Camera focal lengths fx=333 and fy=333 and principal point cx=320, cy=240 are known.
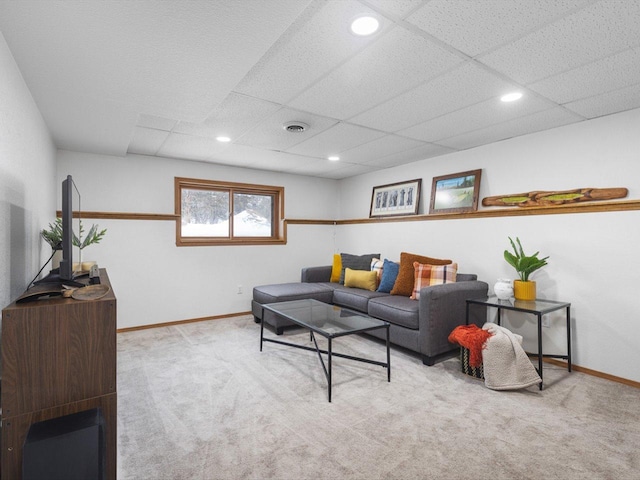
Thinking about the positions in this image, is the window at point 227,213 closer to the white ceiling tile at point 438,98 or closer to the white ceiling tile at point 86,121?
the white ceiling tile at point 86,121

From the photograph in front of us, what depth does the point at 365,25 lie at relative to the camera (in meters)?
1.61

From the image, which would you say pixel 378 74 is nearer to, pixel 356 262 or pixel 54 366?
pixel 54 366

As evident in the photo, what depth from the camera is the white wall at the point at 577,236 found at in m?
2.62

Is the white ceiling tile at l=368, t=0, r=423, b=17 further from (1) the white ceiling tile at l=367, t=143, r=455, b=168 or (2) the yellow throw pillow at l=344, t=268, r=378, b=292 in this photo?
(2) the yellow throw pillow at l=344, t=268, r=378, b=292

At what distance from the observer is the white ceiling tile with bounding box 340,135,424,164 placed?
350 centimetres

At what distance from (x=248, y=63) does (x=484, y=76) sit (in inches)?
58.2

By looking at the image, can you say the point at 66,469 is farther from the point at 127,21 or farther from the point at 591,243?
the point at 591,243

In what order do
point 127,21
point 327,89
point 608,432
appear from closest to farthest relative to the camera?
1. point 127,21
2. point 608,432
3. point 327,89

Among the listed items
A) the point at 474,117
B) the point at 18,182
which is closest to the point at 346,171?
the point at 474,117

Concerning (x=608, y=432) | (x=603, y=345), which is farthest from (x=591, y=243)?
(x=608, y=432)

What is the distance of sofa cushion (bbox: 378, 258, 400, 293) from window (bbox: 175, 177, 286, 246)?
1.75 meters

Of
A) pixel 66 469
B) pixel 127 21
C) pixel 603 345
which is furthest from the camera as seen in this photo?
pixel 603 345

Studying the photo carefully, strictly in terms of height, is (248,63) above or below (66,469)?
above

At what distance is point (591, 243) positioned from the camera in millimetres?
2801
